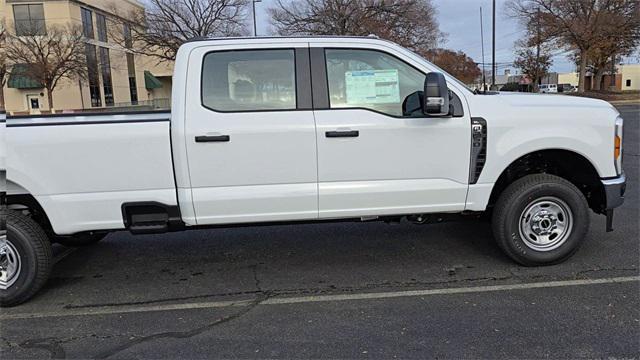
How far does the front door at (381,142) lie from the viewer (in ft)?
13.9

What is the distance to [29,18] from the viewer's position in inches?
1700

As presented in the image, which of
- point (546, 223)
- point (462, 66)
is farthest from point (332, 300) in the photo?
point (462, 66)

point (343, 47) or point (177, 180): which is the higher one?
point (343, 47)

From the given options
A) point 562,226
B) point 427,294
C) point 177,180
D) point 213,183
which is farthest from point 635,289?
point 177,180

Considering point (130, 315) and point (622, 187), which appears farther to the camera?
point (622, 187)

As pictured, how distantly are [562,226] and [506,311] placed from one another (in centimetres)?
127

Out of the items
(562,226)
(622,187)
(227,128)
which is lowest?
(562,226)

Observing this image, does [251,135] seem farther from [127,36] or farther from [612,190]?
[127,36]

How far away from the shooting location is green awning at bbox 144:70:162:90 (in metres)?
59.3

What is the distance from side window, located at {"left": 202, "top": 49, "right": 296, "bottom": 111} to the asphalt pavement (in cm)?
158

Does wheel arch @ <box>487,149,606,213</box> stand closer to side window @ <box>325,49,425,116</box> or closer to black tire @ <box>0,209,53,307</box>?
side window @ <box>325,49,425,116</box>

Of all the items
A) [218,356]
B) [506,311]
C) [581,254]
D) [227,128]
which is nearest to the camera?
[218,356]

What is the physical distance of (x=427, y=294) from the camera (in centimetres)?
421

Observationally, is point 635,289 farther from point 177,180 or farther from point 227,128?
point 177,180
